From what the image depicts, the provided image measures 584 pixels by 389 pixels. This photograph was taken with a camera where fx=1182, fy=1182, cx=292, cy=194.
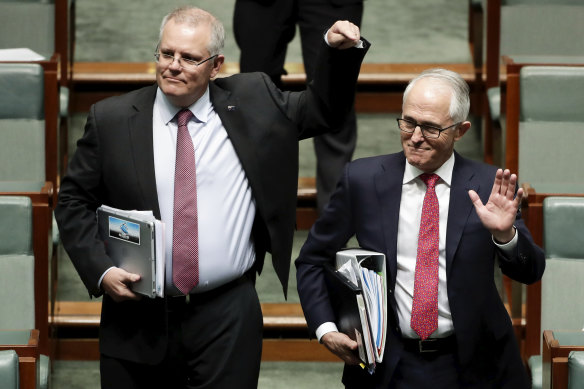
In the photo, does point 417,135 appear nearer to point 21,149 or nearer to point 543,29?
point 21,149

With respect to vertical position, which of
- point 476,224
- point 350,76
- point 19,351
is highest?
point 350,76

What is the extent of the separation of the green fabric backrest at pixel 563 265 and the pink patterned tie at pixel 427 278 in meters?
0.32

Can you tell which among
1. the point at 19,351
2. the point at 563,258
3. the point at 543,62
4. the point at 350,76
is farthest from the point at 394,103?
the point at 19,351

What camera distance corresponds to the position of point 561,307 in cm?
126

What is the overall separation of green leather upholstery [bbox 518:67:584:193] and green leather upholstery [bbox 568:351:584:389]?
0.53m

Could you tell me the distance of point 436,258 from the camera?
0.94m

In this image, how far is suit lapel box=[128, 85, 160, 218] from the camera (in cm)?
100

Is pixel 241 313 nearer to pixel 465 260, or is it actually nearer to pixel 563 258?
pixel 465 260

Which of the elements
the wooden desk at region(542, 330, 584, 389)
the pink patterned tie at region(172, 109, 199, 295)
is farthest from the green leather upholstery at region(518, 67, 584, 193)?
the pink patterned tie at region(172, 109, 199, 295)

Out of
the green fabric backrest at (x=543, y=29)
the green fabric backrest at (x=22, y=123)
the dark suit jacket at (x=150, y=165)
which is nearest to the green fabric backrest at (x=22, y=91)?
the green fabric backrest at (x=22, y=123)

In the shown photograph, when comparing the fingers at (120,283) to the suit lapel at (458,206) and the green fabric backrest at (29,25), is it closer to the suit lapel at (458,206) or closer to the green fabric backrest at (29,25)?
the suit lapel at (458,206)

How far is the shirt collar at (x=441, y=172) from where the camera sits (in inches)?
37.9

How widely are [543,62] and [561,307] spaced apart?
40cm

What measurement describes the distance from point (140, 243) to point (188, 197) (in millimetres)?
59
